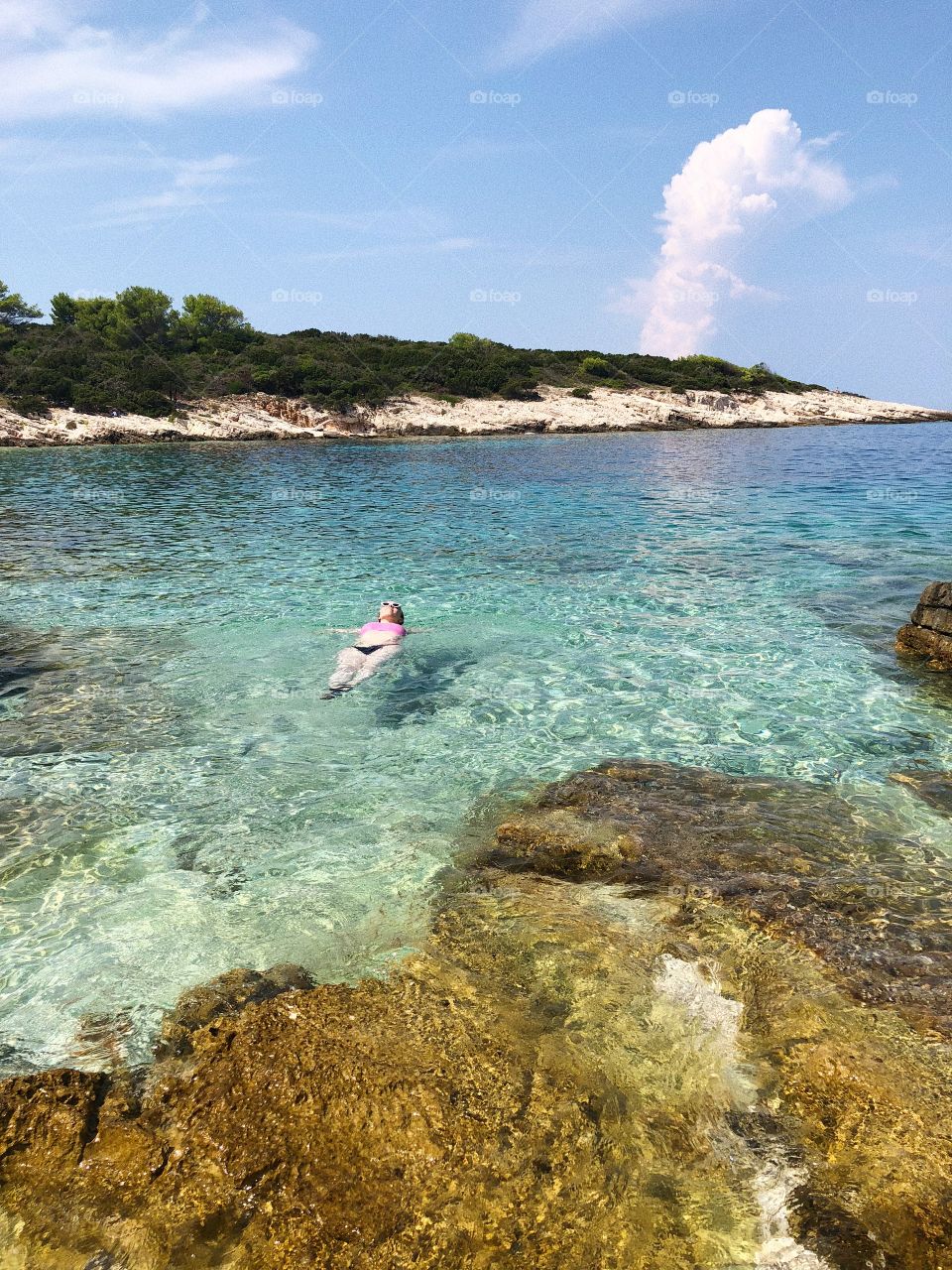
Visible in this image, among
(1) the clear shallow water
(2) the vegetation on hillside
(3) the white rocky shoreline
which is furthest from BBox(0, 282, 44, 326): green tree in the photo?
(1) the clear shallow water

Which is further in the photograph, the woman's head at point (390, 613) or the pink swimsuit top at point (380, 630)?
the woman's head at point (390, 613)

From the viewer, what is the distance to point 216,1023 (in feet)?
13.9

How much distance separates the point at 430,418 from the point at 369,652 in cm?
5769

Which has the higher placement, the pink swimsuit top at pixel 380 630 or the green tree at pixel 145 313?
the green tree at pixel 145 313

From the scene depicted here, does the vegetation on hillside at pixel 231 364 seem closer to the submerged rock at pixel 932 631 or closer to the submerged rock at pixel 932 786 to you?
the submerged rock at pixel 932 631

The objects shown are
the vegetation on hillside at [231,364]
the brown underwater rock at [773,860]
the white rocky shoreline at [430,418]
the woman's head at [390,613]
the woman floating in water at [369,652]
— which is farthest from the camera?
the vegetation on hillside at [231,364]

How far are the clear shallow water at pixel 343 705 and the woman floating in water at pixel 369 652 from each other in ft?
0.89

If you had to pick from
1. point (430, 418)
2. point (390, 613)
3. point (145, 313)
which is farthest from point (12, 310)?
point (390, 613)

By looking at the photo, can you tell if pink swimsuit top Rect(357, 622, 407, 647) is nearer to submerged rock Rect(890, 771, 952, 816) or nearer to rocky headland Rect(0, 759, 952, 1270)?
rocky headland Rect(0, 759, 952, 1270)

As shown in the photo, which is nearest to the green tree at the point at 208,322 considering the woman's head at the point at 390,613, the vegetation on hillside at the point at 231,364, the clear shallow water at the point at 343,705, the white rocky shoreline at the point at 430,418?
the vegetation on hillside at the point at 231,364

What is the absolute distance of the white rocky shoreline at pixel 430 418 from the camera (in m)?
53.8

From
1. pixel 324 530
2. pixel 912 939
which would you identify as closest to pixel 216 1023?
pixel 912 939

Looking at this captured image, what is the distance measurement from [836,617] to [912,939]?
9.85m

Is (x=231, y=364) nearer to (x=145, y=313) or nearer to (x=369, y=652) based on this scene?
(x=145, y=313)
